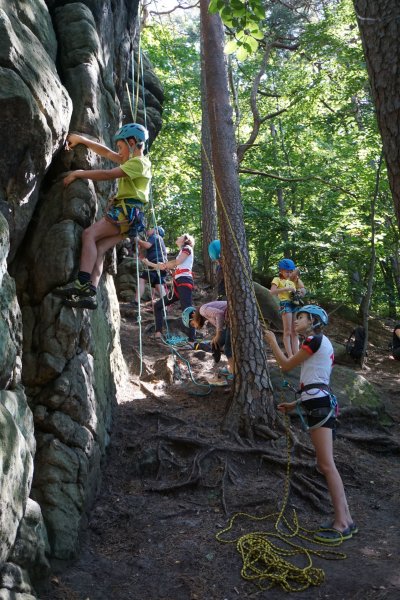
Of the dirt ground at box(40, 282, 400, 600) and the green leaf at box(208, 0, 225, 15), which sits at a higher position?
the green leaf at box(208, 0, 225, 15)

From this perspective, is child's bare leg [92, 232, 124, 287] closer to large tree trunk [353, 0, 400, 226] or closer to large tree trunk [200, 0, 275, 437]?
large tree trunk [200, 0, 275, 437]

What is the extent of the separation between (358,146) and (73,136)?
11.5 metres

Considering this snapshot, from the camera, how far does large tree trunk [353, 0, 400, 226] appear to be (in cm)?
220

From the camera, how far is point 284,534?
510cm

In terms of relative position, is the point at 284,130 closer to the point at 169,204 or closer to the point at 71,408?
the point at 169,204

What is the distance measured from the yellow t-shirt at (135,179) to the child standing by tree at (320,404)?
2148 mm

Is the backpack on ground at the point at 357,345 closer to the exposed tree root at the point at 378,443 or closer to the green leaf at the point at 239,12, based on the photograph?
the exposed tree root at the point at 378,443

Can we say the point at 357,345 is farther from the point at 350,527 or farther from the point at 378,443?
the point at 350,527

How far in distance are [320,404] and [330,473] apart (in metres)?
0.66

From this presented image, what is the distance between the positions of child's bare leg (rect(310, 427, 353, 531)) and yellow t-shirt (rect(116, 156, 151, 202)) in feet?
10.4

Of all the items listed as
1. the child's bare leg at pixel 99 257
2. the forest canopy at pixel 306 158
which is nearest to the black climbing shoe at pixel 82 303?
the child's bare leg at pixel 99 257

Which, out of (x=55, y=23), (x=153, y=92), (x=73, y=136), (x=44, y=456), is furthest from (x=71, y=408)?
(x=153, y=92)

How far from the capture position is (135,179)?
577cm

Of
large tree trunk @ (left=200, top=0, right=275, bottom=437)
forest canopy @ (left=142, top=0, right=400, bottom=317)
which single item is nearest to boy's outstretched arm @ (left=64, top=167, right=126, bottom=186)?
large tree trunk @ (left=200, top=0, right=275, bottom=437)
